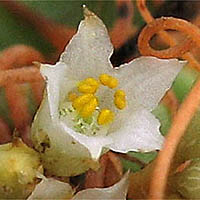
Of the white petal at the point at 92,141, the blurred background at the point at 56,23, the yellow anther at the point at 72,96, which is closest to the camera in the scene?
the white petal at the point at 92,141

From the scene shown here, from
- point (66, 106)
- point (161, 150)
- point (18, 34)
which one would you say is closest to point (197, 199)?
point (161, 150)

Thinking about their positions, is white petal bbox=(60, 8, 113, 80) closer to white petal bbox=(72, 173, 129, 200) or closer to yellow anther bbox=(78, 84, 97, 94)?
yellow anther bbox=(78, 84, 97, 94)

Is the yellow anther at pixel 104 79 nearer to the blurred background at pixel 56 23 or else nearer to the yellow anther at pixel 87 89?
the yellow anther at pixel 87 89

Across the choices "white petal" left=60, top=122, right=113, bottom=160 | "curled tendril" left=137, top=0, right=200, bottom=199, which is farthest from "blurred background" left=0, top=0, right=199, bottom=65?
"white petal" left=60, top=122, right=113, bottom=160

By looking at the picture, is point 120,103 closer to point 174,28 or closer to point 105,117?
point 105,117

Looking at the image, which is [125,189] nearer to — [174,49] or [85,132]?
[85,132]

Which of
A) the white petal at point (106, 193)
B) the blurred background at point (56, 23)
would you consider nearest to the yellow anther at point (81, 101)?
the white petal at point (106, 193)
